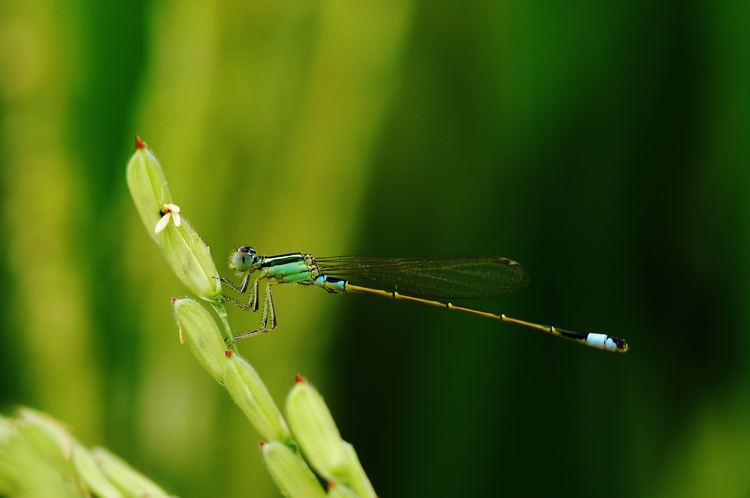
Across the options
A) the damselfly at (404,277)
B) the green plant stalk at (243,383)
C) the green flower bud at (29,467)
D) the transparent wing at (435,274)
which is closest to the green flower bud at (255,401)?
the green plant stalk at (243,383)

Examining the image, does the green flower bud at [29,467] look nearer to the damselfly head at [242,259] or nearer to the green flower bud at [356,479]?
the green flower bud at [356,479]

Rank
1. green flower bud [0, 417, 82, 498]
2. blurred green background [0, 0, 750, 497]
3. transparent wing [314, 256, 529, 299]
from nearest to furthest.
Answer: green flower bud [0, 417, 82, 498] → blurred green background [0, 0, 750, 497] → transparent wing [314, 256, 529, 299]

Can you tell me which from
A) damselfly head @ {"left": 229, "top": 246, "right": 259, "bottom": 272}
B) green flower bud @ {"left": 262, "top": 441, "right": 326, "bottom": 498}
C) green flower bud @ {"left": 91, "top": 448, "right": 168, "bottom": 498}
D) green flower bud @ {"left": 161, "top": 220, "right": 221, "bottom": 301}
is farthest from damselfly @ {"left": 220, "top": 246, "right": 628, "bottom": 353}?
green flower bud @ {"left": 262, "top": 441, "right": 326, "bottom": 498}

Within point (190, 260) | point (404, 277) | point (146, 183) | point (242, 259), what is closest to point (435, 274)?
point (404, 277)

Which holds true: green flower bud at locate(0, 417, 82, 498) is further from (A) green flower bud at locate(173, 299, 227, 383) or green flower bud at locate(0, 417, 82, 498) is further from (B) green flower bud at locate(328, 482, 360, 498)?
(B) green flower bud at locate(328, 482, 360, 498)

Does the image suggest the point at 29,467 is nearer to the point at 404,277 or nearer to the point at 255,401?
the point at 255,401

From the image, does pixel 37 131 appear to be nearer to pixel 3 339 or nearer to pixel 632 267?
pixel 3 339

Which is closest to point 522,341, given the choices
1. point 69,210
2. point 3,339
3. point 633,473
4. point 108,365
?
point 633,473
